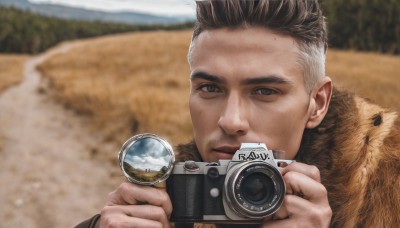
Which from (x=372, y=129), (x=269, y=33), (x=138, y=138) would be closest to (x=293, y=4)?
(x=269, y=33)

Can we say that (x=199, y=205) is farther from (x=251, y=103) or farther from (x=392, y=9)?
(x=392, y=9)

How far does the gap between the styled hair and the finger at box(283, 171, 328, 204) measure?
0.44 m

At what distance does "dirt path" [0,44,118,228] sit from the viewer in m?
7.74

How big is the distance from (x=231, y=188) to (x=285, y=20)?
67cm

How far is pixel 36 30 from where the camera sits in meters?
65.3

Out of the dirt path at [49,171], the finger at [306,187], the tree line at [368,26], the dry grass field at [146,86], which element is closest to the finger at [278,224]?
the finger at [306,187]

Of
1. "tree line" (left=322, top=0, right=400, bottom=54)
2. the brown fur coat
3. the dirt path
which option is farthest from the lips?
"tree line" (left=322, top=0, right=400, bottom=54)

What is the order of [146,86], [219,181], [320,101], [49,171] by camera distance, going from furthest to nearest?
[146,86] → [49,171] → [320,101] → [219,181]

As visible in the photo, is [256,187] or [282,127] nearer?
[256,187]

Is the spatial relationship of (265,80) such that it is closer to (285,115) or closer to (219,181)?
(285,115)

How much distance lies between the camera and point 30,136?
12055mm

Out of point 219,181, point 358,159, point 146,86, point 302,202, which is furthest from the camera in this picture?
point 146,86

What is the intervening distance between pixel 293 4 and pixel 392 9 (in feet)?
105

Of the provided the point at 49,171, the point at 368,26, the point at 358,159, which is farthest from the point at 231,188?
the point at 368,26
